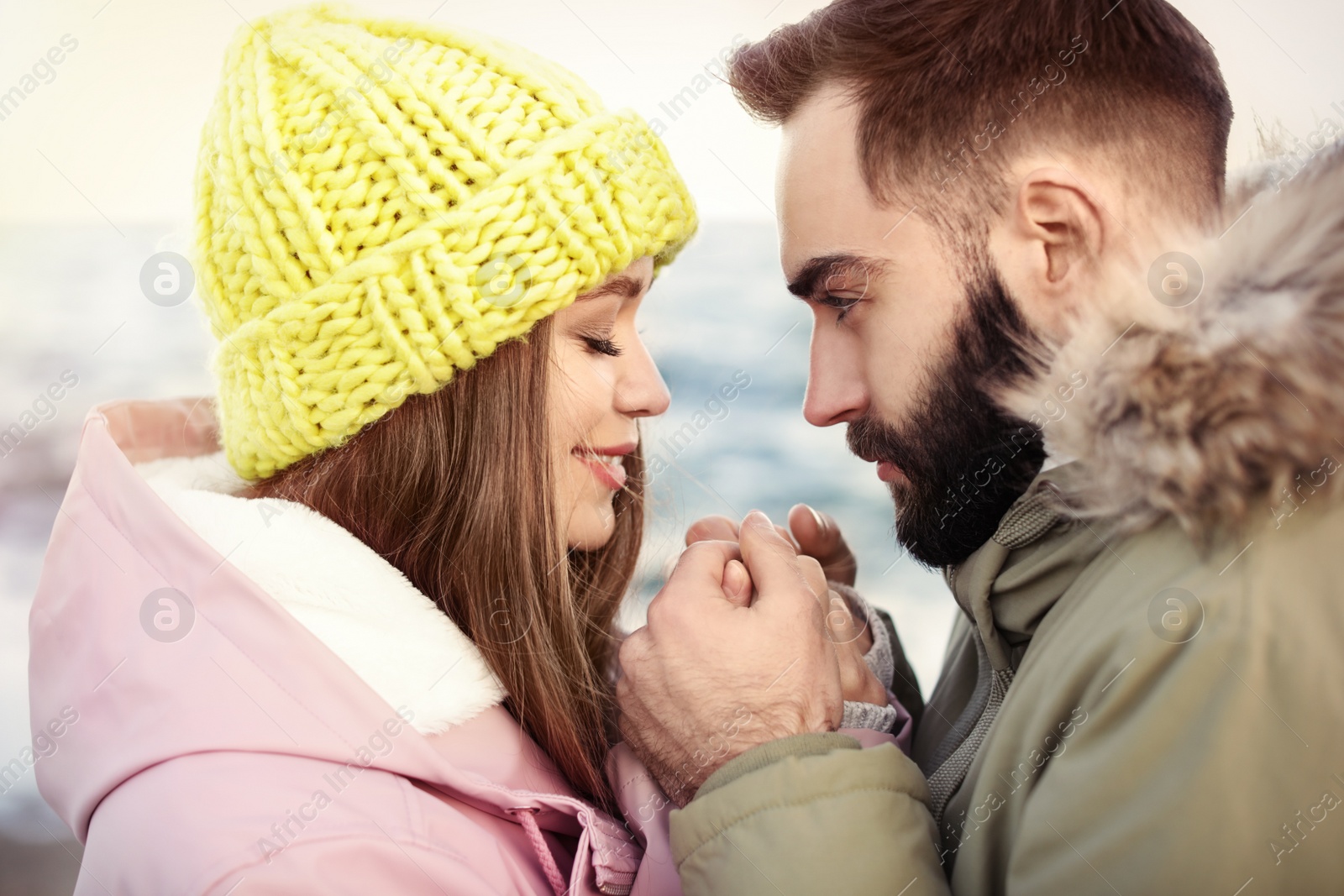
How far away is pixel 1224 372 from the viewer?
82 cm

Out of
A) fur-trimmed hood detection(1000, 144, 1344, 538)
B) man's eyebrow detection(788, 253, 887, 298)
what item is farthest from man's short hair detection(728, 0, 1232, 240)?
fur-trimmed hood detection(1000, 144, 1344, 538)

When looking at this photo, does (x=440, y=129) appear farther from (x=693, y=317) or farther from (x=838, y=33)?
(x=693, y=317)

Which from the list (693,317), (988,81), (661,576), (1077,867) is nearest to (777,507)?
(693,317)

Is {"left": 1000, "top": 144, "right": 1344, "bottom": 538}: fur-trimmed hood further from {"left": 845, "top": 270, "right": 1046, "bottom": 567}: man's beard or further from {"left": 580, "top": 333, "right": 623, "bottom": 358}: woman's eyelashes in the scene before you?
{"left": 580, "top": 333, "right": 623, "bottom": 358}: woman's eyelashes

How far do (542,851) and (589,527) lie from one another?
1.82 ft

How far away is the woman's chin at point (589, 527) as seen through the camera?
1490mm

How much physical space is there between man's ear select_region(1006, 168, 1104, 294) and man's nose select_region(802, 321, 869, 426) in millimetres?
316

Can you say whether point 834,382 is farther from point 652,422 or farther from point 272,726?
point 272,726

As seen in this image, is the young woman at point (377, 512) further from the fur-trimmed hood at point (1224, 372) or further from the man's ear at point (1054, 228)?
the fur-trimmed hood at point (1224, 372)

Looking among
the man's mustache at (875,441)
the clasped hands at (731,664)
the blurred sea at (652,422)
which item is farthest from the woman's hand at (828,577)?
the man's mustache at (875,441)

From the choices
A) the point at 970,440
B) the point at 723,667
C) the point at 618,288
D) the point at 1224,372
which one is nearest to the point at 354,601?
the point at 723,667

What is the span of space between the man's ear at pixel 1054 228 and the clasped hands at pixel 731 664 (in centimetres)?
60

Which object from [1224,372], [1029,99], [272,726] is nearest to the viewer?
[1224,372]

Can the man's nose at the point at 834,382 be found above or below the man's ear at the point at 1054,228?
below
